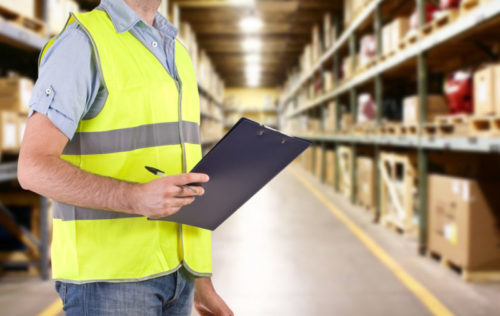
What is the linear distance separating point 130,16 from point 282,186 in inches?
401

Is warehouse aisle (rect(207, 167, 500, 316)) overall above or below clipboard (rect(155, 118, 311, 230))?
below

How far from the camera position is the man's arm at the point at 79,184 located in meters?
0.99

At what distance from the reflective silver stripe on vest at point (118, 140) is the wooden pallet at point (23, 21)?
2841 mm

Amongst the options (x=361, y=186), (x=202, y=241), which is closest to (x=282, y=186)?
(x=361, y=186)

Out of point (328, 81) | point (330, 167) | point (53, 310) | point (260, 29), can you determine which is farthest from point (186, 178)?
point (260, 29)

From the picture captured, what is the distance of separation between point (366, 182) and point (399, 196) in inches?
54.3

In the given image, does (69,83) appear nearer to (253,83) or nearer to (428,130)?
(428,130)

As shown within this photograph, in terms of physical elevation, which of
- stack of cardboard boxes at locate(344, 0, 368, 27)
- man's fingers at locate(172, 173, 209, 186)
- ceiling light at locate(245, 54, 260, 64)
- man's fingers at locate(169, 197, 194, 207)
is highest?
ceiling light at locate(245, 54, 260, 64)

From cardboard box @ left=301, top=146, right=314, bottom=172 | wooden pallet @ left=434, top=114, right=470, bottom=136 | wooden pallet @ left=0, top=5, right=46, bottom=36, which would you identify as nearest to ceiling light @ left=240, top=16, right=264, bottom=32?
cardboard box @ left=301, top=146, right=314, bottom=172

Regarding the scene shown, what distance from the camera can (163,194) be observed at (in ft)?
3.26

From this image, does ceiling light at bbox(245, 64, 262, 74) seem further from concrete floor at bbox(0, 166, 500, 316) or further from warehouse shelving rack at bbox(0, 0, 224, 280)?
warehouse shelving rack at bbox(0, 0, 224, 280)

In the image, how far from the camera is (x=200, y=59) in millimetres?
14422

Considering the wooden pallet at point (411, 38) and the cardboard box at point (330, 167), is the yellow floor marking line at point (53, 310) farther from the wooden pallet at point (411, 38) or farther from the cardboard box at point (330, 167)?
the cardboard box at point (330, 167)

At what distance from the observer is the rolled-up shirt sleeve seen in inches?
39.3
